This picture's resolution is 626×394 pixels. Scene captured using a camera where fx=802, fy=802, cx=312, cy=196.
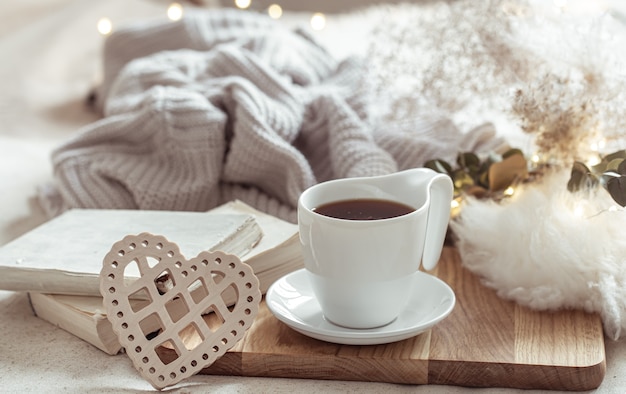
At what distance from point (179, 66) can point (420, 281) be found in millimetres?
615

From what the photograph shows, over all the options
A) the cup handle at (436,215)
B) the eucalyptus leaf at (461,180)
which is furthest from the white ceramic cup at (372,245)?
the eucalyptus leaf at (461,180)

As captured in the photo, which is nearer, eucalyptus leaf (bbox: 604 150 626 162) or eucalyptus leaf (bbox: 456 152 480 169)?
eucalyptus leaf (bbox: 604 150 626 162)

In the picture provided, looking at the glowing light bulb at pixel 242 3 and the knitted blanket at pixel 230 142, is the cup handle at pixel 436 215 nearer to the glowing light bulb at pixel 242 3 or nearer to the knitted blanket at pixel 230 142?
the knitted blanket at pixel 230 142

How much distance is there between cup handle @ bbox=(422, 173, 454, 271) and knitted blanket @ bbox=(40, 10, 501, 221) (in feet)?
0.85

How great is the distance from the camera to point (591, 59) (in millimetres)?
901

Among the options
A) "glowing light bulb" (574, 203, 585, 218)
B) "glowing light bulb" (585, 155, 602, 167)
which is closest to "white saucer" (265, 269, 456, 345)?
"glowing light bulb" (574, 203, 585, 218)

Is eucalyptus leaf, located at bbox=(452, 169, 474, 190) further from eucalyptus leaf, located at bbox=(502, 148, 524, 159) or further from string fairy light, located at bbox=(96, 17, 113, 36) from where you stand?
string fairy light, located at bbox=(96, 17, 113, 36)

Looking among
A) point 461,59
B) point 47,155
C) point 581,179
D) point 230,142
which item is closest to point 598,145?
point 581,179

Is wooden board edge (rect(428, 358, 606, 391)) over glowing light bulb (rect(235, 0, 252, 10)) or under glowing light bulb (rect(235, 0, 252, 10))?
under

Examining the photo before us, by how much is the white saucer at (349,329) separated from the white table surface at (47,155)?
0.04m

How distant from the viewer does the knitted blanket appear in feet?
3.33

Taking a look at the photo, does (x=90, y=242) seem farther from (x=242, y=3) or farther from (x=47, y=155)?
(x=242, y=3)

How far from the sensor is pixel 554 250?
2.57 ft

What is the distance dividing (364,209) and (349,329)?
0.36 feet
